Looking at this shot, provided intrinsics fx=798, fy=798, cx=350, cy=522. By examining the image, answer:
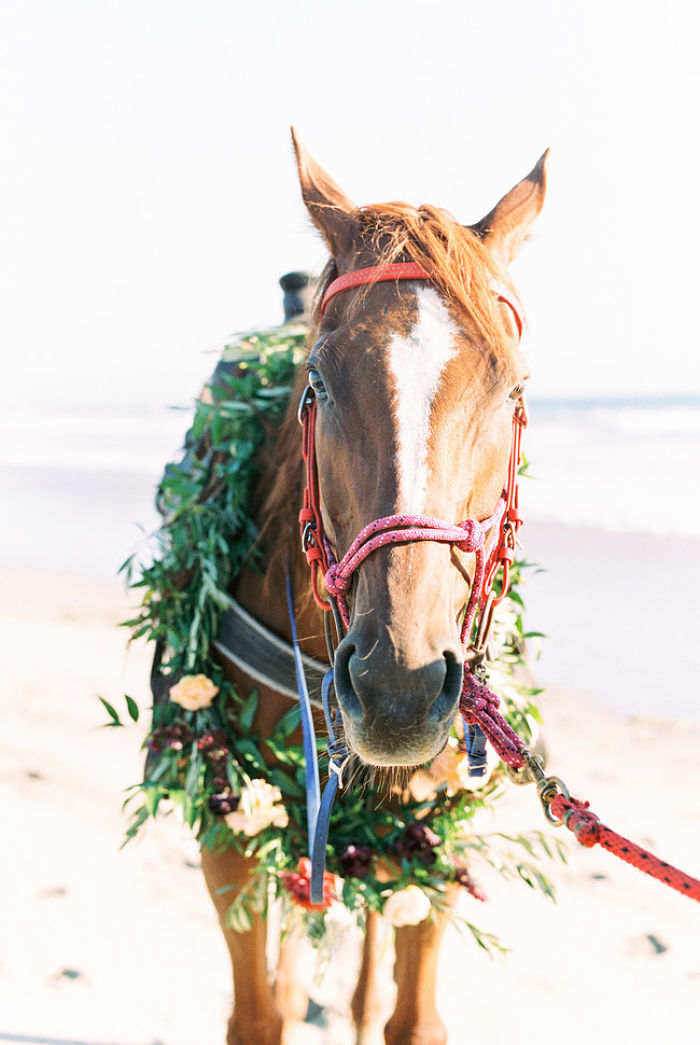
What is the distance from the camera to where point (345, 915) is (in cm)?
353

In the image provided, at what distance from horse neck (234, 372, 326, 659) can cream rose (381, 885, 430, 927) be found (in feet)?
2.39

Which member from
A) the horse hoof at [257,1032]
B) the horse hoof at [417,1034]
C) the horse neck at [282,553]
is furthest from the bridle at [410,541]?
the horse hoof at [417,1034]

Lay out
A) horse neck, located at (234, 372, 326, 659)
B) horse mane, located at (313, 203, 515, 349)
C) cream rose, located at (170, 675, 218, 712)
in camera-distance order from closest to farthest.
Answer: horse mane, located at (313, 203, 515, 349)
horse neck, located at (234, 372, 326, 659)
cream rose, located at (170, 675, 218, 712)

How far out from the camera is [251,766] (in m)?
2.37

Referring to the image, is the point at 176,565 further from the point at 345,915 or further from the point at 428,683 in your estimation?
the point at 345,915

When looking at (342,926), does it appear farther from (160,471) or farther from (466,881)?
(160,471)

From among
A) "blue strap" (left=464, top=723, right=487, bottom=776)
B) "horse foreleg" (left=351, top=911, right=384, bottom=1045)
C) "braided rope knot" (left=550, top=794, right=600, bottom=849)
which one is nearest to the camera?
"braided rope knot" (left=550, top=794, right=600, bottom=849)

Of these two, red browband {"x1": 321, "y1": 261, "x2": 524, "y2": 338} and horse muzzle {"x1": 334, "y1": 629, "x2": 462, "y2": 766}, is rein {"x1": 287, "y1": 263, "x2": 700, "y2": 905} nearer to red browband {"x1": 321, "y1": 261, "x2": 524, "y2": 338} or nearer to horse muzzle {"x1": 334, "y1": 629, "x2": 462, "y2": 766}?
red browband {"x1": 321, "y1": 261, "x2": 524, "y2": 338}

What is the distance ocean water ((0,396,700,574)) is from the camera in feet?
32.2

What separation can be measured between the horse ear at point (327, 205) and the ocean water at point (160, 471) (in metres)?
1.20

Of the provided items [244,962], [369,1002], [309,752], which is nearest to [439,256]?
[309,752]

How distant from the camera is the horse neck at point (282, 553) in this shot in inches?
86.0

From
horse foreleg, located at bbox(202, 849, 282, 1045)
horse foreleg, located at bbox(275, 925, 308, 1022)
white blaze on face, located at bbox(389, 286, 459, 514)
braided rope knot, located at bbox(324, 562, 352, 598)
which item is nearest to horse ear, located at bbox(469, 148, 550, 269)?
white blaze on face, located at bbox(389, 286, 459, 514)

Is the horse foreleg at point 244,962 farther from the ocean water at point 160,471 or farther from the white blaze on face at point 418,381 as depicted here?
the white blaze on face at point 418,381
